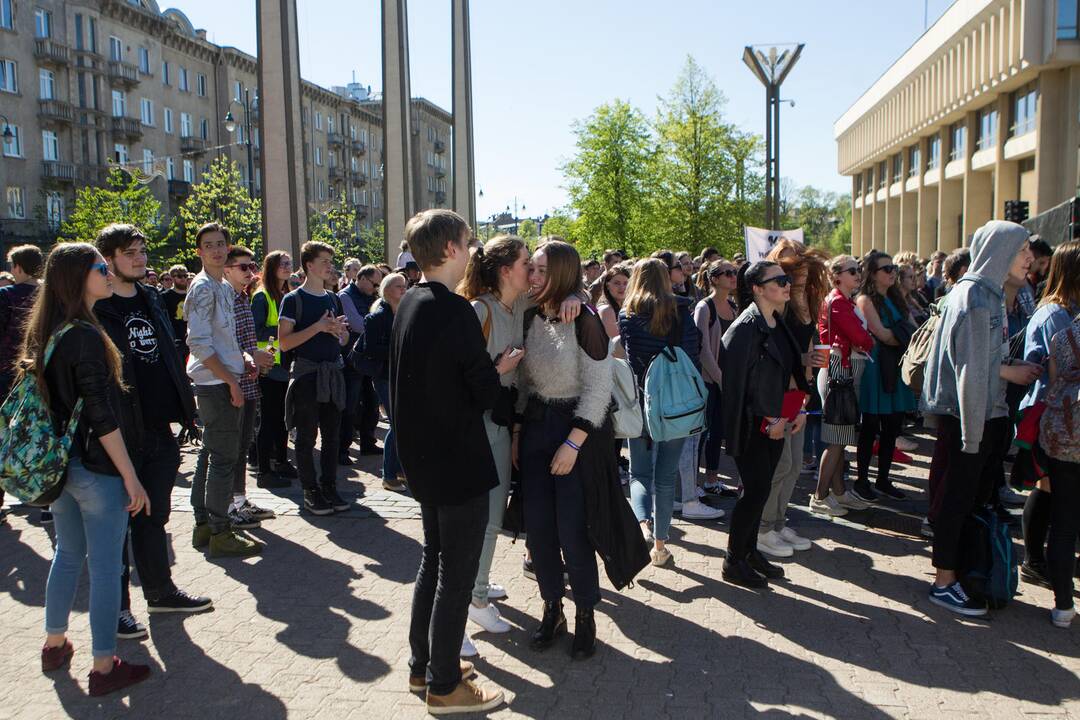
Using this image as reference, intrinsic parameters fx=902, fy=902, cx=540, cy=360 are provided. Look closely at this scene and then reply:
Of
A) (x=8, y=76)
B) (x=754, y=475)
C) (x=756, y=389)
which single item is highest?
(x=8, y=76)

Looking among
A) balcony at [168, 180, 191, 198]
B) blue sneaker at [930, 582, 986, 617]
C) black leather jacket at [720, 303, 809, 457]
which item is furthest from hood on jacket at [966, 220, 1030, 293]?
balcony at [168, 180, 191, 198]

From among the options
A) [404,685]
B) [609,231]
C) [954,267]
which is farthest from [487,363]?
[609,231]

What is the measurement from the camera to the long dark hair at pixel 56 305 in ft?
13.1

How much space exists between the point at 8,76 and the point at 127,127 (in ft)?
24.0

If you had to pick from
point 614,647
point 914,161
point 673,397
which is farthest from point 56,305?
point 914,161

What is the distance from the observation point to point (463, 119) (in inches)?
1364

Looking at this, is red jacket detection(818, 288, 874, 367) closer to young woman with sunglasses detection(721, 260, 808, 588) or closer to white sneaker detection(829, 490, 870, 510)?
white sneaker detection(829, 490, 870, 510)

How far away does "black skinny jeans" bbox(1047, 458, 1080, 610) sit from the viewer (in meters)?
4.91

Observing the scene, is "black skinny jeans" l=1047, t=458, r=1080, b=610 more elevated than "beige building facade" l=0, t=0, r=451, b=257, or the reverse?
"beige building facade" l=0, t=0, r=451, b=257

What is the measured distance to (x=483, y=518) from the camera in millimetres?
3961

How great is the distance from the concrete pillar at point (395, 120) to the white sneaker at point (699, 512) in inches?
904

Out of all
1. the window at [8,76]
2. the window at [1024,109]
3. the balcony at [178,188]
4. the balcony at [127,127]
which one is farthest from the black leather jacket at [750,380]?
the balcony at [178,188]

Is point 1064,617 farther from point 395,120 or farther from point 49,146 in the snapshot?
point 49,146

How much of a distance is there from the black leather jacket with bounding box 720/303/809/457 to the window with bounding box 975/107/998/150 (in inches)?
1720
